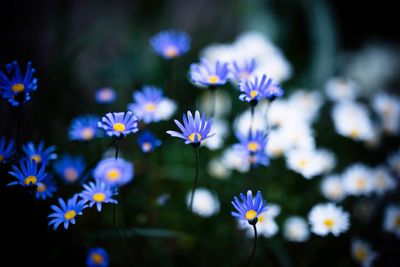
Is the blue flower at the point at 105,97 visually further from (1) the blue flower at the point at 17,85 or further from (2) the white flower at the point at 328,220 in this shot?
(2) the white flower at the point at 328,220

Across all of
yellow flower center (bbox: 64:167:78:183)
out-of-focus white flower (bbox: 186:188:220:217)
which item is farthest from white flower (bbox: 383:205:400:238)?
yellow flower center (bbox: 64:167:78:183)

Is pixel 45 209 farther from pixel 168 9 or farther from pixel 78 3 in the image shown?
pixel 78 3

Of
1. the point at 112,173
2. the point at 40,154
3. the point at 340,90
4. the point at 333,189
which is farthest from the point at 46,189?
the point at 340,90

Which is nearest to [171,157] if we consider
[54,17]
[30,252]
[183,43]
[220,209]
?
[220,209]

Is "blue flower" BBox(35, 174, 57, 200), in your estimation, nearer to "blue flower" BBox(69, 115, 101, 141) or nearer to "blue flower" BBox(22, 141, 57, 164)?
"blue flower" BBox(22, 141, 57, 164)

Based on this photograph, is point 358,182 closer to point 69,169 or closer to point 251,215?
point 251,215

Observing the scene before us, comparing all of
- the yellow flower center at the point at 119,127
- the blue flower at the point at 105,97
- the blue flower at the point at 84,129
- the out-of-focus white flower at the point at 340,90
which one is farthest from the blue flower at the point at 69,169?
the out-of-focus white flower at the point at 340,90
